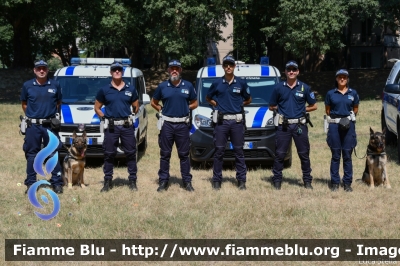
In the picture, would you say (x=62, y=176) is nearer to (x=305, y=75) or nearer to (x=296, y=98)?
(x=296, y=98)

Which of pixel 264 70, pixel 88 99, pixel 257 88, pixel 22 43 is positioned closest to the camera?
pixel 257 88

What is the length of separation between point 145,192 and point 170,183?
92 centimetres

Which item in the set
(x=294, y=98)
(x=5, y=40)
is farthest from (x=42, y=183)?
(x=5, y=40)

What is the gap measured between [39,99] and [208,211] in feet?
9.90

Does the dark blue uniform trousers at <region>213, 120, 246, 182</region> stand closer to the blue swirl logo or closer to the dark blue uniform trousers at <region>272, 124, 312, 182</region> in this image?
the dark blue uniform trousers at <region>272, 124, 312, 182</region>

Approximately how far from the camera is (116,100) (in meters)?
9.48

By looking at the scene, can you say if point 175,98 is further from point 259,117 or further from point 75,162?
point 259,117

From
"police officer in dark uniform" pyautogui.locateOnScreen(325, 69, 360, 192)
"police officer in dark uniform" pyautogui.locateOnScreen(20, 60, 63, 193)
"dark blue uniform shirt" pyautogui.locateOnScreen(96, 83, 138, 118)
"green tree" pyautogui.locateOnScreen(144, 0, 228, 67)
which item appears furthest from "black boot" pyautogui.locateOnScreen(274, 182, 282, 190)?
"green tree" pyautogui.locateOnScreen(144, 0, 228, 67)

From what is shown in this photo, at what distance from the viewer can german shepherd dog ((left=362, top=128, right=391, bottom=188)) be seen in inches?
378

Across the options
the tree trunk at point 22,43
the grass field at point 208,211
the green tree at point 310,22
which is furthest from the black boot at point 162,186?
the tree trunk at point 22,43

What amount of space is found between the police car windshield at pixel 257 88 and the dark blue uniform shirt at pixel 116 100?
285cm

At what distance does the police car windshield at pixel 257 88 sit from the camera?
12289mm

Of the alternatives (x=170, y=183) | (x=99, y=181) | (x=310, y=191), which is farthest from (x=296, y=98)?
(x=99, y=181)

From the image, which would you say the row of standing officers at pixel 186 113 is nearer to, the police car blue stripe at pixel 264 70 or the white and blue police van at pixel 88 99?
the white and blue police van at pixel 88 99
